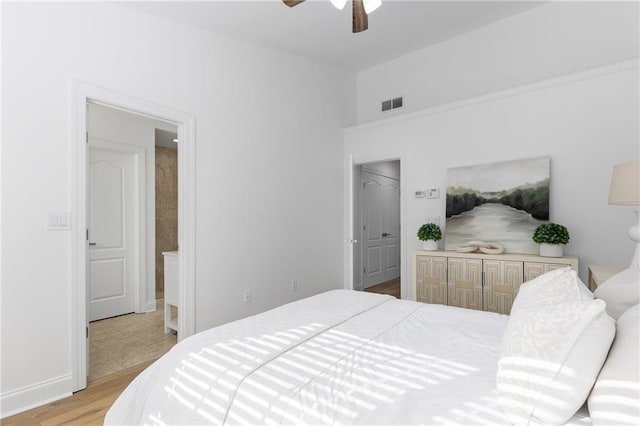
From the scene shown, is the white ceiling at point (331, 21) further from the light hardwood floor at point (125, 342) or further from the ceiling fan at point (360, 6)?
the light hardwood floor at point (125, 342)

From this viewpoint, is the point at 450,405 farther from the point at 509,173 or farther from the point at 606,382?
the point at 509,173

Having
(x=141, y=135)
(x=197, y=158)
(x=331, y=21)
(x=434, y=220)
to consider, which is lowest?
(x=434, y=220)

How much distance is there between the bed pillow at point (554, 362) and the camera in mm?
882

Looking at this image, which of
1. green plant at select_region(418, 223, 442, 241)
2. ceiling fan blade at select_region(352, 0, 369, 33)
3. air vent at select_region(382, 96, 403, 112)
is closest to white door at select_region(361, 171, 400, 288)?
air vent at select_region(382, 96, 403, 112)

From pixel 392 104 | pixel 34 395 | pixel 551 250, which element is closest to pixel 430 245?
pixel 551 250

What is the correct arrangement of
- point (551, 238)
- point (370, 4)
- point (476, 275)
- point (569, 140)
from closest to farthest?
point (370, 4)
point (551, 238)
point (569, 140)
point (476, 275)

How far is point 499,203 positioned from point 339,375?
9.55 feet

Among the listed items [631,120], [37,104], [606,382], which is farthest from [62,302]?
[631,120]

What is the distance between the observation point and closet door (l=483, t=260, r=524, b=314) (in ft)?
9.91

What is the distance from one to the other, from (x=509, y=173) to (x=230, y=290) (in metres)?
3.02

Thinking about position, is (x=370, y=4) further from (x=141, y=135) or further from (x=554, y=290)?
(x=141, y=135)

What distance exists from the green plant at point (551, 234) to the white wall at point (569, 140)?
260mm

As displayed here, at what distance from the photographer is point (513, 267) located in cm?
304

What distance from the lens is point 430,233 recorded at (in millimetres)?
3619
